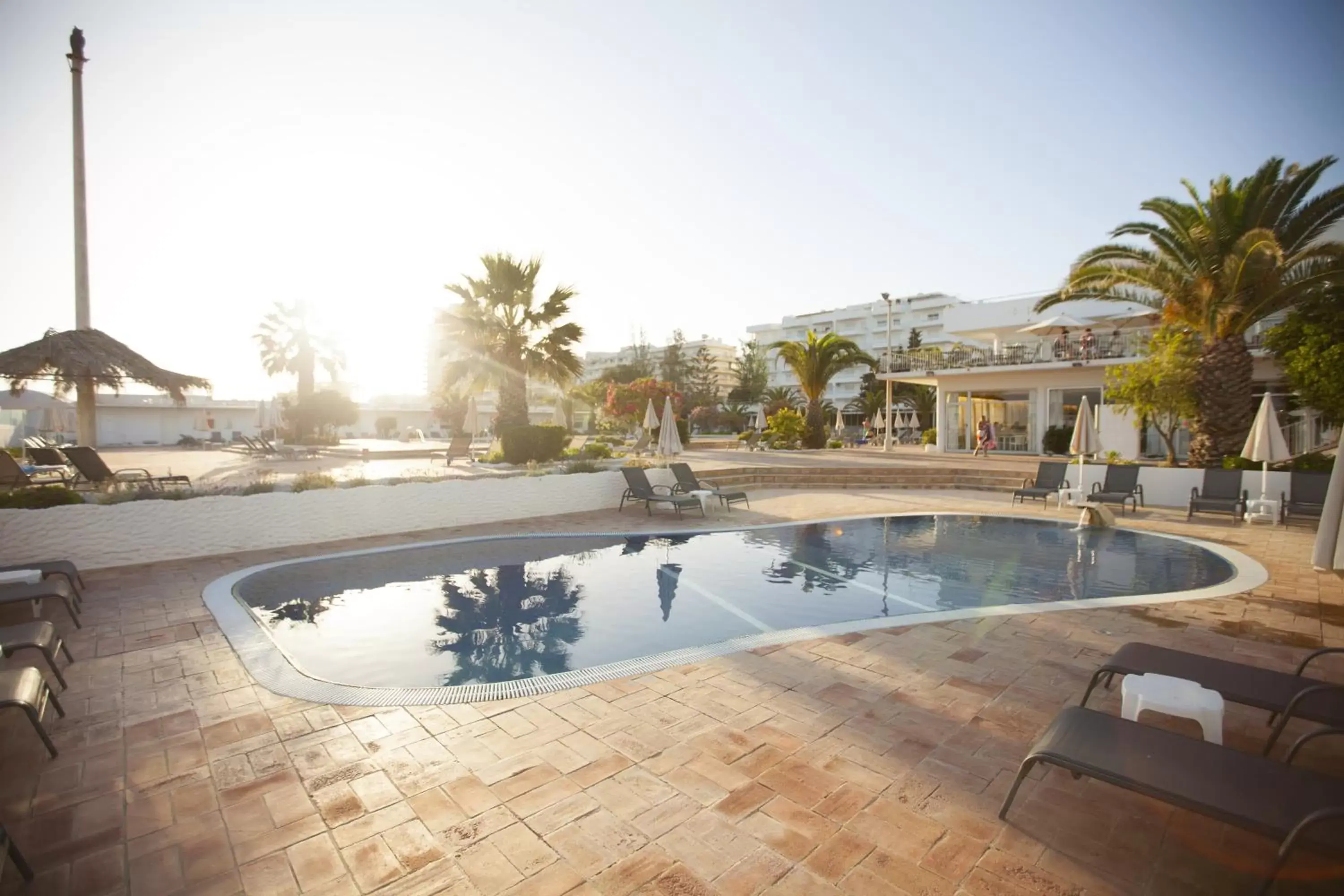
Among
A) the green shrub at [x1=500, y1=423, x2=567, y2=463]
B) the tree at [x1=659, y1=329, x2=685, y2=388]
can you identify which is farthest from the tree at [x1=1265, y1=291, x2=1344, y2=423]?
the tree at [x1=659, y1=329, x2=685, y2=388]

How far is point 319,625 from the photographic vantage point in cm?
573

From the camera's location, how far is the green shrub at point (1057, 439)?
22859 millimetres

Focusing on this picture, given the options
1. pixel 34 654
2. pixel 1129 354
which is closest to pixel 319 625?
pixel 34 654

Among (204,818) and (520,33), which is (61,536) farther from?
(520,33)

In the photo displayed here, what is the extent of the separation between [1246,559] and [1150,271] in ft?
26.6

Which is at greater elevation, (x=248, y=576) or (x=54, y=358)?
(x=54, y=358)

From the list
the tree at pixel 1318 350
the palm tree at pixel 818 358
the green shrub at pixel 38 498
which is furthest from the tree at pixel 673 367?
the green shrub at pixel 38 498

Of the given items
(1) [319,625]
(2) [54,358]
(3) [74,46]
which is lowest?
(1) [319,625]

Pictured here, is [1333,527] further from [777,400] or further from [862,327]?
[862,327]

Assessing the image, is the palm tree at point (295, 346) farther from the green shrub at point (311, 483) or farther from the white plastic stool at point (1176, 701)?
the white plastic stool at point (1176, 701)

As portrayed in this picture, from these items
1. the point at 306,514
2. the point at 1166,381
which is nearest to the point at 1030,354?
the point at 1166,381

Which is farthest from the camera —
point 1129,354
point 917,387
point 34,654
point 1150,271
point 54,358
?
point 917,387

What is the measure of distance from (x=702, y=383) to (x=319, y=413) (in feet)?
125

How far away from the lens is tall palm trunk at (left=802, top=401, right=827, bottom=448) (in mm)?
26016
